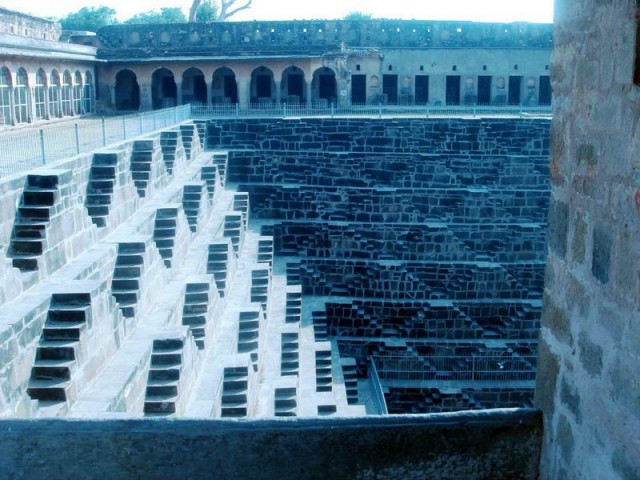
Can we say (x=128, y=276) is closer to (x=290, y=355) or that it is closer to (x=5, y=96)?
(x=290, y=355)

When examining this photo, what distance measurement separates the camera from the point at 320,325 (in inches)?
542

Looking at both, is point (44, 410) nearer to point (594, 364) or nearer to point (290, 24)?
point (594, 364)

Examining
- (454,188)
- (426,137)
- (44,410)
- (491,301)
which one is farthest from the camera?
(426,137)

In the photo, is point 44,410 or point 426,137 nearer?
point 44,410

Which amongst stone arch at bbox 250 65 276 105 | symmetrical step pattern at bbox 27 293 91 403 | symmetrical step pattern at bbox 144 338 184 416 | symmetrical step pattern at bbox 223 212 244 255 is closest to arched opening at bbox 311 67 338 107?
stone arch at bbox 250 65 276 105

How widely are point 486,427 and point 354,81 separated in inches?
944

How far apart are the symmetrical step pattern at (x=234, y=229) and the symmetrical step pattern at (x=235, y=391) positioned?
5.31 m

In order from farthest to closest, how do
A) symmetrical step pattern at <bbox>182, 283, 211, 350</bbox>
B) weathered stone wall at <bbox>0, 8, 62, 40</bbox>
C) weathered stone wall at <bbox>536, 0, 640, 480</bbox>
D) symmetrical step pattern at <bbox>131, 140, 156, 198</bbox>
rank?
weathered stone wall at <bbox>0, 8, 62, 40</bbox> < symmetrical step pattern at <bbox>131, 140, 156, 198</bbox> < symmetrical step pattern at <bbox>182, 283, 211, 350</bbox> < weathered stone wall at <bbox>536, 0, 640, 480</bbox>

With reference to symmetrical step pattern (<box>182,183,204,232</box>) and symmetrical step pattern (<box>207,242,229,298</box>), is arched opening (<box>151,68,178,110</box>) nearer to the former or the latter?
symmetrical step pattern (<box>182,183,204,232</box>)

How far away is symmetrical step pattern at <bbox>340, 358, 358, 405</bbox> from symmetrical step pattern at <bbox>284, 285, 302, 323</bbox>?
1.09 metres

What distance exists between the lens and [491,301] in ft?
48.4

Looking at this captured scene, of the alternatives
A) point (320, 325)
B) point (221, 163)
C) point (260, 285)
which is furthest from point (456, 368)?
point (221, 163)

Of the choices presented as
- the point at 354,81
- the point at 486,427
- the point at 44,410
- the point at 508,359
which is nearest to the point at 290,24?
the point at 354,81

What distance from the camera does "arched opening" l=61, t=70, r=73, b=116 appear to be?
22.4m
